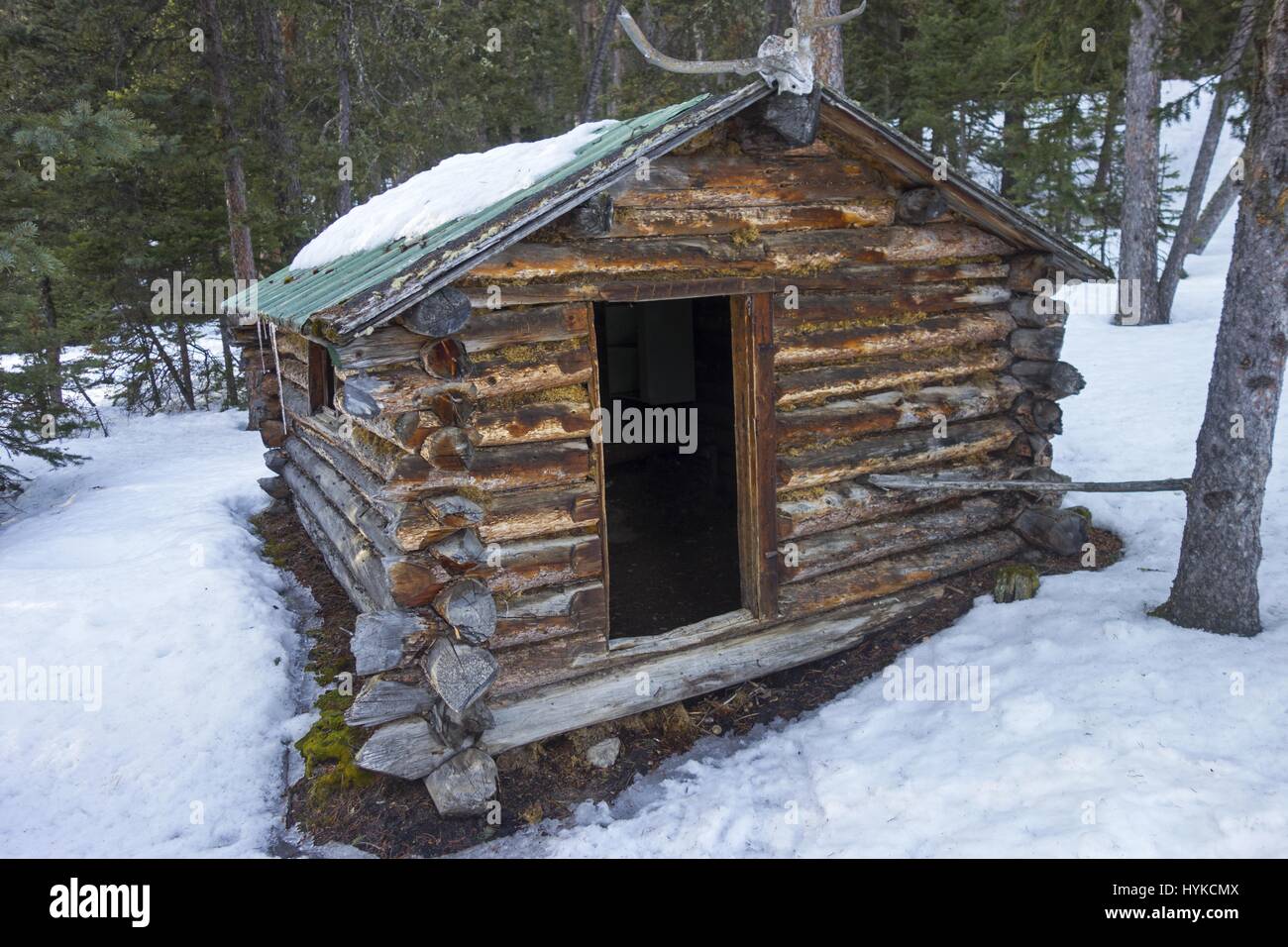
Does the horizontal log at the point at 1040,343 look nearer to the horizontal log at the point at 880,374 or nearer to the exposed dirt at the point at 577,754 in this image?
the horizontal log at the point at 880,374

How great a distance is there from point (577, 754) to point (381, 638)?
1.57 metres

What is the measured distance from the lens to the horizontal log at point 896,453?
6.32 m

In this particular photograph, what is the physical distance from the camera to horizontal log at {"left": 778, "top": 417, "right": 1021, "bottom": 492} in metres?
6.32

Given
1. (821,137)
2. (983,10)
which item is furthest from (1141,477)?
(983,10)

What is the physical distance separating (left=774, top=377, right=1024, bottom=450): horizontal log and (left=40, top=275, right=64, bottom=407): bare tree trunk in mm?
10367

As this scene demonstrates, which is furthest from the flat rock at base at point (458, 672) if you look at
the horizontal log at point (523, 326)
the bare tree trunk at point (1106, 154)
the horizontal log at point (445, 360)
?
the bare tree trunk at point (1106, 154)

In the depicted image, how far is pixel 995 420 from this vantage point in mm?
7266

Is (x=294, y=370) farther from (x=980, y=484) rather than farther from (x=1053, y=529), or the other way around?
(x=1053, y=529)

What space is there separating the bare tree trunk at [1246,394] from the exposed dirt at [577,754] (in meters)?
1.50

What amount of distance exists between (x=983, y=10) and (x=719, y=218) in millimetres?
14166

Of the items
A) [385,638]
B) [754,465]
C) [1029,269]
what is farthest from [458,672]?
[1029,269]

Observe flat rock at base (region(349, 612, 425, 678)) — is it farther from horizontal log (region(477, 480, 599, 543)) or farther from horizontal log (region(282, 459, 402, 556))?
horizontal log (region(477, 480, 599, 543))
